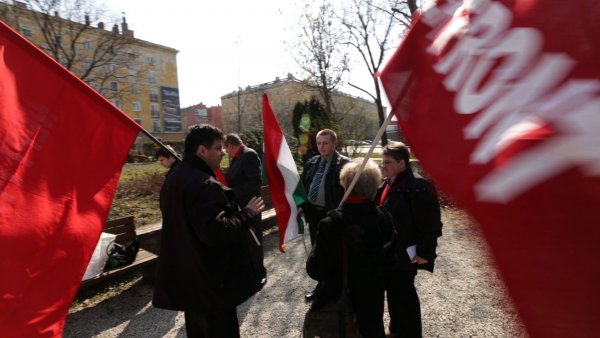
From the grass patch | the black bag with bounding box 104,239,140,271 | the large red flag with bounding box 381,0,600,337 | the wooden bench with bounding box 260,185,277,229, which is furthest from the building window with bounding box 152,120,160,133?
the large red flag with bounding box 381,0,600,337

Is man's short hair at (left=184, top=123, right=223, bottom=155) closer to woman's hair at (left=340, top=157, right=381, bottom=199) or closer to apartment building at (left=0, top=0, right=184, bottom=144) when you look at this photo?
woman's hair at (left=340, top=157, right=381, bottom=199)

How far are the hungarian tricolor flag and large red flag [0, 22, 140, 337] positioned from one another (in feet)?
5.90

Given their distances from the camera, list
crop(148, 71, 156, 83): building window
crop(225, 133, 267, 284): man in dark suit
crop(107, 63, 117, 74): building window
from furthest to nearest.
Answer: crop(148, 71, 156, 83): building window, crop(107, 63, 117, 74): building window, crop(225, 133, 267, 284): man in dark suit

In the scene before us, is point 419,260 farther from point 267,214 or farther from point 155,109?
point 155,109

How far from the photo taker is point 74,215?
6.00ft

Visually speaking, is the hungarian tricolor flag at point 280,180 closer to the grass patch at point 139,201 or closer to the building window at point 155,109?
the grass patch at point 139,201

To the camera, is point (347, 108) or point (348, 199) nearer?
point (348, 199)

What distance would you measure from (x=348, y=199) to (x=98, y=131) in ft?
4.90

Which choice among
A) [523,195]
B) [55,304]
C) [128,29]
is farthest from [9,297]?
[128,29]

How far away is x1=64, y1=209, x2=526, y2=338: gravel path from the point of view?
3.71 metres

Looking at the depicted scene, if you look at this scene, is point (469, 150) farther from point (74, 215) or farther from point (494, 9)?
point (74, 215)

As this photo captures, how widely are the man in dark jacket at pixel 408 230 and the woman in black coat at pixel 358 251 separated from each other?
1.73ft

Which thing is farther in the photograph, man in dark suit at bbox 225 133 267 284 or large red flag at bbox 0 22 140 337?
man in dark suit at bbox 225 133 267 284

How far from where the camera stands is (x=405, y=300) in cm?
299
